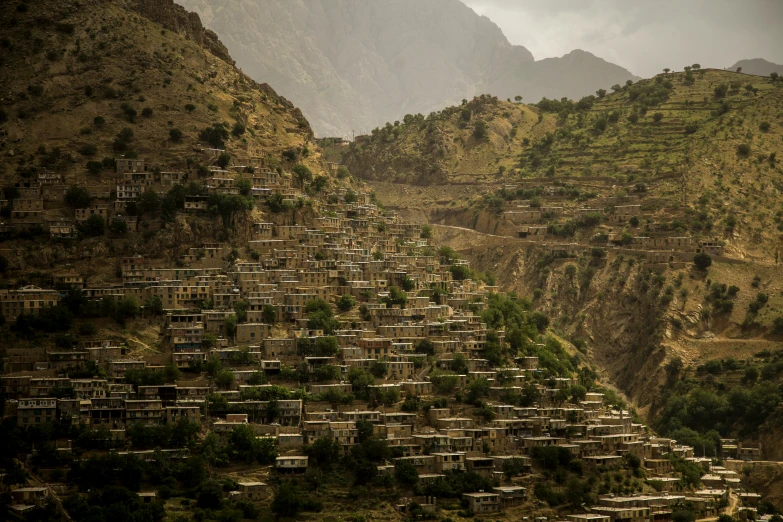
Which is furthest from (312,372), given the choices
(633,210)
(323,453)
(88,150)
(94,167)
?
(633,210)

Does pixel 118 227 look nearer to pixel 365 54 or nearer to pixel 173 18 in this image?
pixel 173 18

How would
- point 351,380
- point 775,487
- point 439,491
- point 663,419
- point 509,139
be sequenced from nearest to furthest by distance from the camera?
point 439,491 < point 351,380 < point 775,487 < point 663,419 < point 509,139

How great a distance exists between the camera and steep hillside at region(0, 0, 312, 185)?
282ft

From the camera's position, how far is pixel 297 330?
3036 inches

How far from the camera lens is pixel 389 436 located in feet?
234

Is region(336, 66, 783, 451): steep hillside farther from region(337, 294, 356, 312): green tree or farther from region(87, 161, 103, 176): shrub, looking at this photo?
region(87, 161, 103, 176): shrub

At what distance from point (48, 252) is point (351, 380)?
1643 cm

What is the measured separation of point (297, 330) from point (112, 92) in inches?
807

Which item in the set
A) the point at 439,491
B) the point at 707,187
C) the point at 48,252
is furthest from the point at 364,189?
the point at 439,491

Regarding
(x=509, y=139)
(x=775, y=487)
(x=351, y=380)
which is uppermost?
(x=509, y=139)

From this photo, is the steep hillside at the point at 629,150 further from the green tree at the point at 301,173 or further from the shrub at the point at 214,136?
the shrub at the point at 214,136

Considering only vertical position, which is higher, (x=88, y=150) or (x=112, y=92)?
(x=112, y=92)

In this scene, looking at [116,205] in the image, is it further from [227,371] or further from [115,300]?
[227,371]

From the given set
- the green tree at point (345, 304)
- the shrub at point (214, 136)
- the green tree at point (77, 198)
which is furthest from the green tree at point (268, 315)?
the shrub at point (214, 136)
